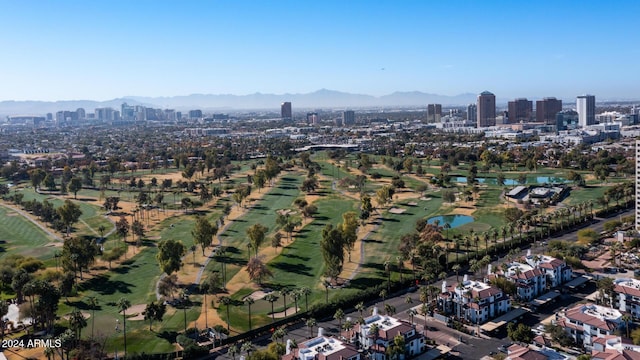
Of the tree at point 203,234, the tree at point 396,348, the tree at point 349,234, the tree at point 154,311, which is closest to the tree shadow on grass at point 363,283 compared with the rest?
the tree at point 349,234

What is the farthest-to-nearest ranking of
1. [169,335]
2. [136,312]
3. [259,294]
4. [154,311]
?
[259,294], [136,312], [154,311], [169,335]

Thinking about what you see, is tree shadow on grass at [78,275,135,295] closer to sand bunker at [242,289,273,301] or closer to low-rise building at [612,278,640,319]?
sand bunker at [242,289,273,301]

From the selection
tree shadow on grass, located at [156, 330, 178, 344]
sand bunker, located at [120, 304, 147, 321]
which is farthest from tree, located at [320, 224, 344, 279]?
sand bunker, located at [120, 304, 147, 321]

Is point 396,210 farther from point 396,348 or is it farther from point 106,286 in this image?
point 396,348

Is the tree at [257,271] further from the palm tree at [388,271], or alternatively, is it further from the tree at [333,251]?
the palm tree at [388,271]

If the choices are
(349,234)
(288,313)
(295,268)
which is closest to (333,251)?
(295,268)

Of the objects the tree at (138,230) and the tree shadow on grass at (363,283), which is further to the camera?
the tree at (138,230)

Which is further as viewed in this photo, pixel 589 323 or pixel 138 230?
pixel 138 230
